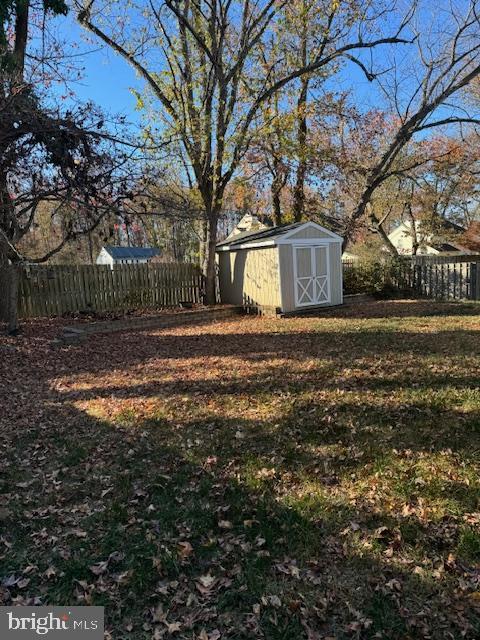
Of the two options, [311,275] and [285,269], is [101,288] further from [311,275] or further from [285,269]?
[311,275]

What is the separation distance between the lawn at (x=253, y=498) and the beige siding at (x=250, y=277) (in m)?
6.49

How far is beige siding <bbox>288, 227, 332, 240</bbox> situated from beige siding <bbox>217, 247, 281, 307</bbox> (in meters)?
0.81

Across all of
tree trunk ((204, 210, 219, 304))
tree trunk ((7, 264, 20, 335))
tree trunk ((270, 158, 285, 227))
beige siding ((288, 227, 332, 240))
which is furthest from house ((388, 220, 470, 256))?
tree trunk ((7, 264, 20, 335))

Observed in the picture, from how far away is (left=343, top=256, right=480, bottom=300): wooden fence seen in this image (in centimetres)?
1480

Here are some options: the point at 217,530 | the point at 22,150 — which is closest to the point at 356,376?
the point at 217,530

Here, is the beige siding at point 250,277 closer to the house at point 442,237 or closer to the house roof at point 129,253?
the house at point 442,237

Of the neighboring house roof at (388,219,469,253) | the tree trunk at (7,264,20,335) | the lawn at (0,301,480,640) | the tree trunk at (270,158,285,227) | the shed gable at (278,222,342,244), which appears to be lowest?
the lawn at (0,301,480,640)

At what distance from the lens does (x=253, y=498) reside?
3205 mm

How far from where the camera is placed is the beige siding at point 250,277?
12.7 m

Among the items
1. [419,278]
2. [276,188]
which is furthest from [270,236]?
[419,278]

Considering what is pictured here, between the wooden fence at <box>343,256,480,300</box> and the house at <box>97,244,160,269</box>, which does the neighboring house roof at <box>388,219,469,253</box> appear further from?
the house at <box>97,244,160,269</box>

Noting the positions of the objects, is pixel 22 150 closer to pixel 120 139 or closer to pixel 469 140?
pixel 120 139

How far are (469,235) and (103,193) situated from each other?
27.8 meters

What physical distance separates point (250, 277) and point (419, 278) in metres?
6.76
